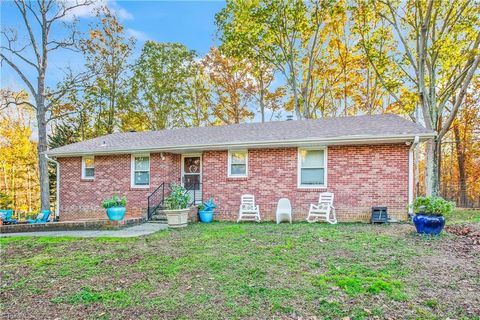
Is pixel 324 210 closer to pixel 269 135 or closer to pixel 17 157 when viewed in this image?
pixel 269 135

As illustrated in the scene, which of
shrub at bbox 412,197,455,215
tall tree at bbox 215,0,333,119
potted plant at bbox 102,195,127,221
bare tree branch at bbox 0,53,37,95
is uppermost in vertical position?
tall tree at bbox 215,0,333,119

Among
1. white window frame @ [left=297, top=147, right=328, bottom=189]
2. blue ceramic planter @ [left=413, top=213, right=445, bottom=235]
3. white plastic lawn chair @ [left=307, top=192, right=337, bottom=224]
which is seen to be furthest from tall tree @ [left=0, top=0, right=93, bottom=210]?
blue ceramic planter @ [left=413, top=213, right=445, bottom=235]

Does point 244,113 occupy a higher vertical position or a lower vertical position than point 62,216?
higher

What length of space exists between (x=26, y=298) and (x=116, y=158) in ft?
30.1

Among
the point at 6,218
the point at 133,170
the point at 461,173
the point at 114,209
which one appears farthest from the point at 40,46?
the point at 461,173

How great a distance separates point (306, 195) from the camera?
1035 cm

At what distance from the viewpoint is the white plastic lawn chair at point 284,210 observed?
10031 mm

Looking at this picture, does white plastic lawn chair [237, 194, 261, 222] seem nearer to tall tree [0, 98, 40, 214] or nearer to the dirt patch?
the dirt patch

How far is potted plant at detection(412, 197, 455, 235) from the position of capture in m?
6.90

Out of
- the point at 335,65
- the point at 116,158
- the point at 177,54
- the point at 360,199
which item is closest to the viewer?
the point at 360,199

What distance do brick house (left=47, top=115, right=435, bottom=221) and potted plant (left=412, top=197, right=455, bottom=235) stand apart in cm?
232

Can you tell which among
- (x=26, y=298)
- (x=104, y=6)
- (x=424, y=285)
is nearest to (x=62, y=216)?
(x=26, y=298)

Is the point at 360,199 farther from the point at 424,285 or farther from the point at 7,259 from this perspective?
the point at 7,259

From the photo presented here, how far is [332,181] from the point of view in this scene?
33.1 ft
